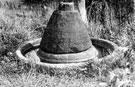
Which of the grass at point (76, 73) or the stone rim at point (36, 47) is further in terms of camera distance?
the stone rim at point (36, 47)

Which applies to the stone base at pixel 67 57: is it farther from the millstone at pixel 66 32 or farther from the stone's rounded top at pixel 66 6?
the stone's rounded top at pixel 66 6

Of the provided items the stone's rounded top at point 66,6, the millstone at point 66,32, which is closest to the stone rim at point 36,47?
the millstone at point 66,32

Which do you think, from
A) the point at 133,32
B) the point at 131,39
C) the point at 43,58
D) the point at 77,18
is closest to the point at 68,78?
the point at 43,58

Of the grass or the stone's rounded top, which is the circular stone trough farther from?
the grass

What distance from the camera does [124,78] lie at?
367 centimetres

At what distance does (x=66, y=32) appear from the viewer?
4.07 meters

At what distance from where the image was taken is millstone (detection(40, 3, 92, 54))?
4.08 meters

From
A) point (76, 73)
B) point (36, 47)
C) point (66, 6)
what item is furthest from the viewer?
point (36, 47)

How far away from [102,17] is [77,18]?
10.1 ft

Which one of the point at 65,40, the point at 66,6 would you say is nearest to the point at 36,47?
the point at 65,40

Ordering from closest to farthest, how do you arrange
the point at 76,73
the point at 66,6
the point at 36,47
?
1. the point at 76,73
2. the point at 66,6
3. the point at 36,47

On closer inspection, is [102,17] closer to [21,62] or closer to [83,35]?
[83,35]

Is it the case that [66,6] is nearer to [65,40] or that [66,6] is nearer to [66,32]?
[66,32]

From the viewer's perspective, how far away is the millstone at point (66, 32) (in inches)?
161
